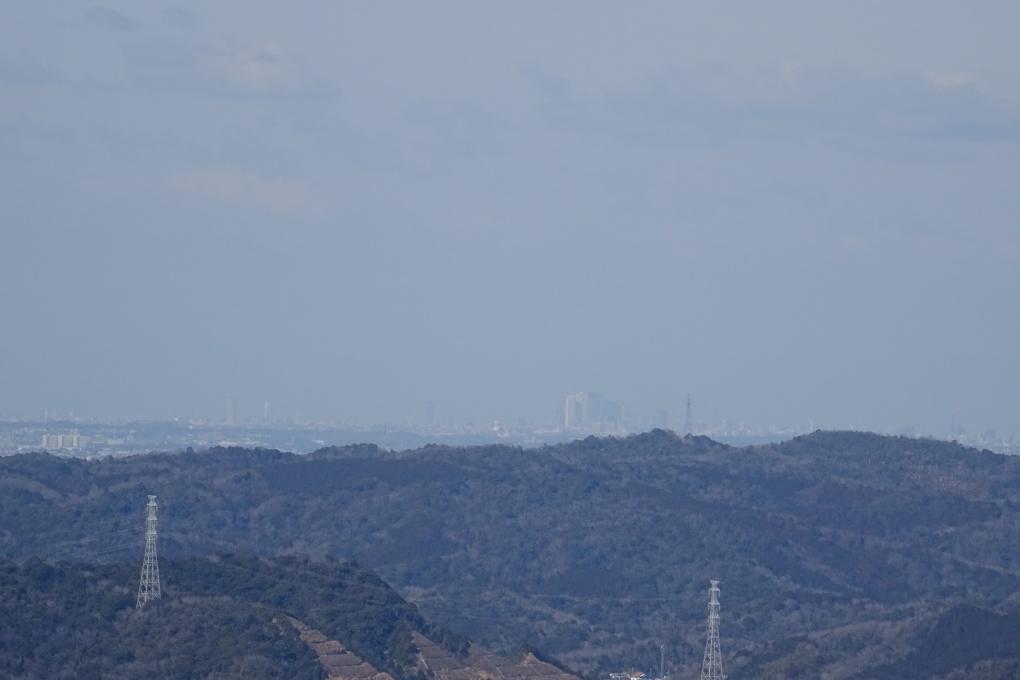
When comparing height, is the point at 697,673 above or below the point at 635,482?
below

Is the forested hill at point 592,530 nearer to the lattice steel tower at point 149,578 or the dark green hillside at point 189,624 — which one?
the dark green hillside at point 189,624

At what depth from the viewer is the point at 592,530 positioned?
360 feet

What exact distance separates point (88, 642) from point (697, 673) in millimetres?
26912

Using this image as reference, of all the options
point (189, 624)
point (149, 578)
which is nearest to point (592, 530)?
point (149, 578)

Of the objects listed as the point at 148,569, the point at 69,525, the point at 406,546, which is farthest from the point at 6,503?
the point at 148,569

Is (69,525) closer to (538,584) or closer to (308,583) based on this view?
(538,584)

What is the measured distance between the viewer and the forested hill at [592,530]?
9019 cm

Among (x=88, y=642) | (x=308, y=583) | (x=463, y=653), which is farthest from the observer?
(x=308, y=583)

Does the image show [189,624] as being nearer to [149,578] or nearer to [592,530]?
[149,578]

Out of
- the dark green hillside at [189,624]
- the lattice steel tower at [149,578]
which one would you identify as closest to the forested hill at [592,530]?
the dark green hillside at [189,624]

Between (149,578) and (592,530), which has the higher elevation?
(592,530)

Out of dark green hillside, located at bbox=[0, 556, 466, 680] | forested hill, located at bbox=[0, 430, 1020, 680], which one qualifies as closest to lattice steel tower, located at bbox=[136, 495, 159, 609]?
dark green hillside, located at bbox=[0, 556, 466, 680]

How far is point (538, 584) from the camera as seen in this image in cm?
10194

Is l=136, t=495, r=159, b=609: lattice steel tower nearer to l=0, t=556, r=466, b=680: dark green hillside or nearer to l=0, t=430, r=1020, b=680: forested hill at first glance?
l=0, t=556, r=466, b=680: dark green hillside
